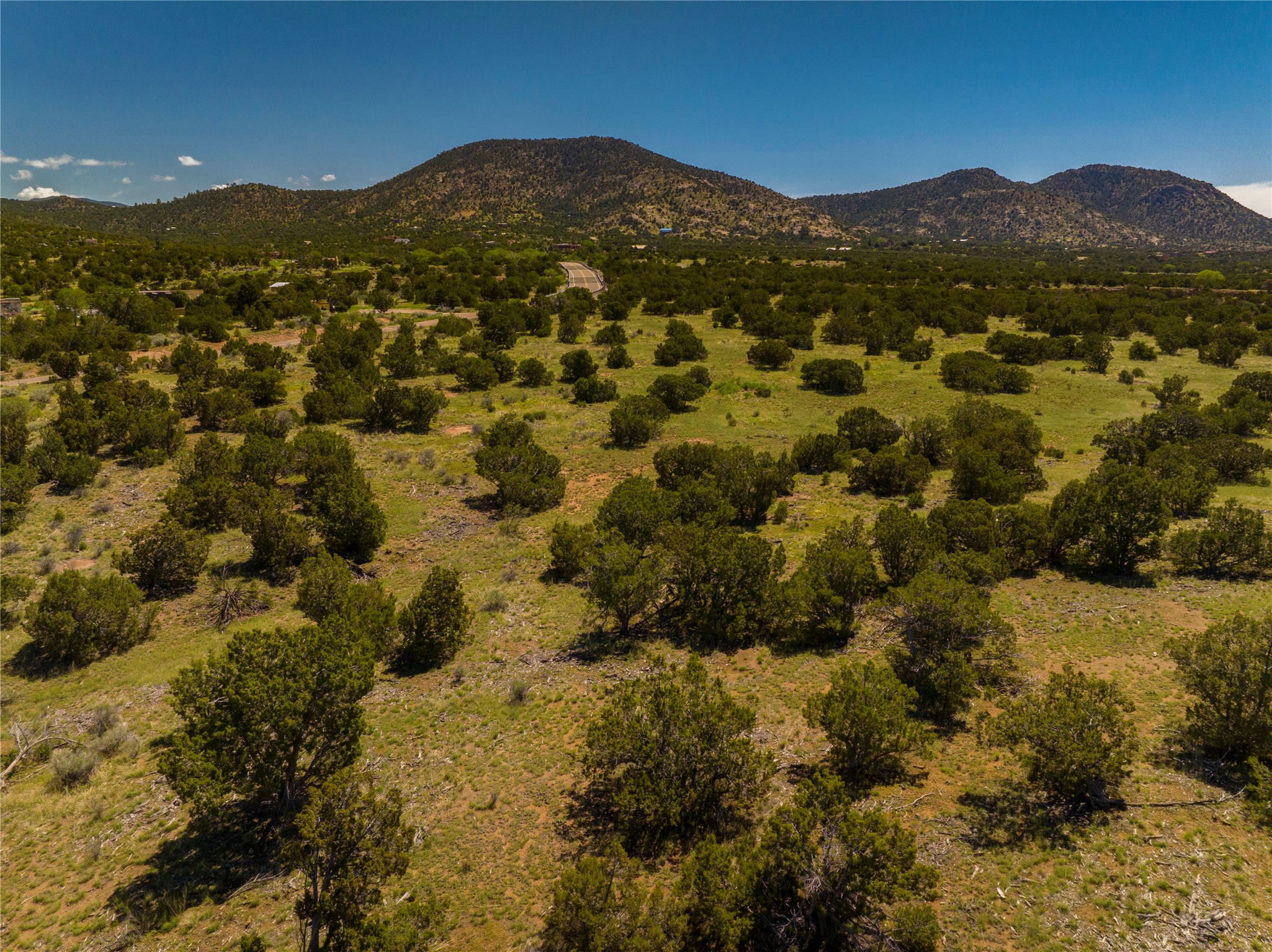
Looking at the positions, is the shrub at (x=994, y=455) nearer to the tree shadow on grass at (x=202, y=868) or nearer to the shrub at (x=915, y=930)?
the shrub at (x=915, y=930)

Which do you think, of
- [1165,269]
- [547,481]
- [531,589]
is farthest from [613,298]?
[1165,269]

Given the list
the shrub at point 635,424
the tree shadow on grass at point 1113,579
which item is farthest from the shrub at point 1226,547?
the shrub at point 635,424

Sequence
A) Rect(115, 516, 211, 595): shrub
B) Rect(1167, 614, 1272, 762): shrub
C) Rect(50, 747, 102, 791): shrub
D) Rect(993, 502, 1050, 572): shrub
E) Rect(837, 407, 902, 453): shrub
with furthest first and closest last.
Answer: Rect(837, 407, 902, 453): shrub → Rect(993, 502, 1050, 572): shrub → Rect(115, 516, 211, 595): shrub → Rect(50, 747, 102, 791): shrub → Rect(1167, 614, 1272, 762): shrub


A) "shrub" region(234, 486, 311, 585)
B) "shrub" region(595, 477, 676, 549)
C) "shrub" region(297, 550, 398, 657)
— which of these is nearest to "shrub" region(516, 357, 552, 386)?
"shrub" region(595, 477, 676, 549)

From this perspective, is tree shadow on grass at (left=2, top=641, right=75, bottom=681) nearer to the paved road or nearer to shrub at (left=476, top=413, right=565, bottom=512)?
shrub at (left=476, top=413, right=565, bottom=512)

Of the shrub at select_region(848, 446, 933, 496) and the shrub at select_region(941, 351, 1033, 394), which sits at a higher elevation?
the shrub at select_region(941, 351, 1033, 394)
